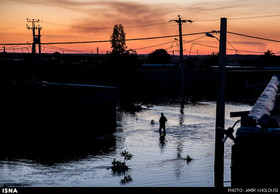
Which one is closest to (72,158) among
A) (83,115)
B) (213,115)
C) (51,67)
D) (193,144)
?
(193,144)

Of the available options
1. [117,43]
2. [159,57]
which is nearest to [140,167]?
[117,43]

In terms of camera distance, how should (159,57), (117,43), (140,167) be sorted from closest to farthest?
(140,167) → (117,43) → (159,57)

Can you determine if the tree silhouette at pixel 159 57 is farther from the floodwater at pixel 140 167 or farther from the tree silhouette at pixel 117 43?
the floodwater at pixel 140 167

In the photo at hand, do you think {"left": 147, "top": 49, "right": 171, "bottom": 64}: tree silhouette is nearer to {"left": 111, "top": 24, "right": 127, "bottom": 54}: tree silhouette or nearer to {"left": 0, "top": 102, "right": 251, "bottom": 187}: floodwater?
{"left": 111, "top": 24, "right": 127, "bottom": 54}: tree silhouette

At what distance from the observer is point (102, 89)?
34375 millimetres

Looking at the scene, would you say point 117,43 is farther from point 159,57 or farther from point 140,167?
point 140,167

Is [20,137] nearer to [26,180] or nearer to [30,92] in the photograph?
[30,92]

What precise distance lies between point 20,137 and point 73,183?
12.5 metres

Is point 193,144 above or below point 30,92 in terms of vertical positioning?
below

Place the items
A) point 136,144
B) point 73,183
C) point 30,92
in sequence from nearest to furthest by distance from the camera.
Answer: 1. point 73,183
2. point 136,144
3. point 30,92

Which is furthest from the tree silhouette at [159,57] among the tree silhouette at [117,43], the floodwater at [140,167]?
the floodwater at [140,167]

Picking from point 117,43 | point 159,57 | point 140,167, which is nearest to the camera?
point 140,167

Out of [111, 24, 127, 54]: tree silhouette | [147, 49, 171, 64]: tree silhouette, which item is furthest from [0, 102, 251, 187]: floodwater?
[147, 49, 171, 64]: tree silhouette

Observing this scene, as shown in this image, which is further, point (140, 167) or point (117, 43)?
point (117, 43)
